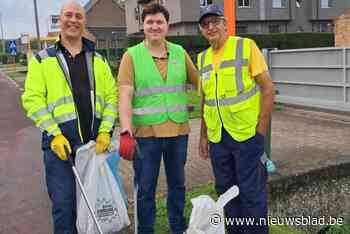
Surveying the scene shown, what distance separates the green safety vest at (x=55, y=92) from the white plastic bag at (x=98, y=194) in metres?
0.20

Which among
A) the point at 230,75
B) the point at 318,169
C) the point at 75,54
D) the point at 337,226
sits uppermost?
the point at 75,54

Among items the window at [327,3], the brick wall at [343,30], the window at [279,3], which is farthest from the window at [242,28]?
the brick wall at [343,30]

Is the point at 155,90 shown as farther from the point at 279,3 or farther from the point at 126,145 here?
the point at 279,3

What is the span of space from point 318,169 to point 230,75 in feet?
8.15

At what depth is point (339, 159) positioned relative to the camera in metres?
5.46

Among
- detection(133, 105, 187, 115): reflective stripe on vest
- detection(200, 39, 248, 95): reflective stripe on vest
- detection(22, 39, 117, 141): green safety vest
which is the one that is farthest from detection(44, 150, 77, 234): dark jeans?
detection(200, 39, 248, 95): reflective stripe on vest

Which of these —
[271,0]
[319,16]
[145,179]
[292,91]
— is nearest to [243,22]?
[271,0]

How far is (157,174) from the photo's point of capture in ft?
11.6

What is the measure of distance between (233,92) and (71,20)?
1.32m

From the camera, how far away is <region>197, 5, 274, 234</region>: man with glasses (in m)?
3.21

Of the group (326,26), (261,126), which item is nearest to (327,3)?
(326,26)

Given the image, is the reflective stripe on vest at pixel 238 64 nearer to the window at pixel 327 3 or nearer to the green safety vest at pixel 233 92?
the green safety vest at pixel 233 92

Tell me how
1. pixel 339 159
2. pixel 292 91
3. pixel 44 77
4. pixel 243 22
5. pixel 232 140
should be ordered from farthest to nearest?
pixel 243 22
pixel 292 91
pixel 339 159
pixel 232 140
pixel 44 77

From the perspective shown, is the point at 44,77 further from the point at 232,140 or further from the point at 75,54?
the point at 232,140
